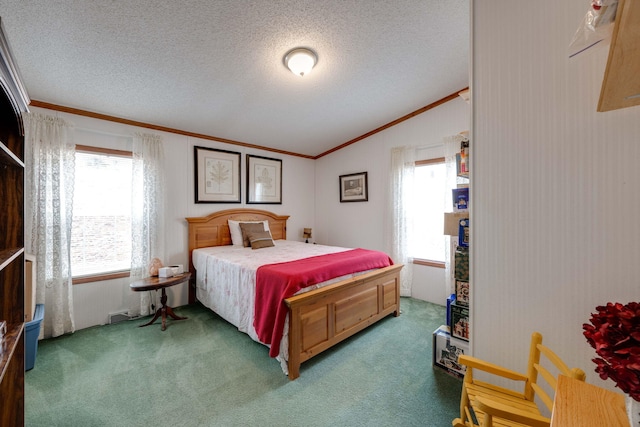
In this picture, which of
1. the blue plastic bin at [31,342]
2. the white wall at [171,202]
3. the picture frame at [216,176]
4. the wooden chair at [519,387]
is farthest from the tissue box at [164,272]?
the wooden chair at [519,387]

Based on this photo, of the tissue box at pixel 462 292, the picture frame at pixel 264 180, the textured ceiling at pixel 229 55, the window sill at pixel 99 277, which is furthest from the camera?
the picture frame at pixel 264 180

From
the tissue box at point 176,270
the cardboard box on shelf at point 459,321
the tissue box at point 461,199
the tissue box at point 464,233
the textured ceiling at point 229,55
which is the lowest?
the cardboard box on shelf at point 459,321

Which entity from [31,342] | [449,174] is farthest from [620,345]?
[31,342]

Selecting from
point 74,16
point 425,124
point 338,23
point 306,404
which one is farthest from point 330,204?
point 74,16

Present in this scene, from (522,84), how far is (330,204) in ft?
12.7

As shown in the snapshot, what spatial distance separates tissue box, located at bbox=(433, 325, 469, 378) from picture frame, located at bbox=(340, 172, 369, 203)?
8.57ft

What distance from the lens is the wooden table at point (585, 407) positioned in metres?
0.66

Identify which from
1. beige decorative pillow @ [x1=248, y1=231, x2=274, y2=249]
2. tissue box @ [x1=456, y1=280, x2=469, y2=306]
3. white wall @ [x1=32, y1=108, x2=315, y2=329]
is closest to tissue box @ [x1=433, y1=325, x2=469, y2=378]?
tissue box @ [x1=456, y1=280, x2=469, y2=306]

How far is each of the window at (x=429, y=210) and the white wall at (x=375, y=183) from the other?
20cm

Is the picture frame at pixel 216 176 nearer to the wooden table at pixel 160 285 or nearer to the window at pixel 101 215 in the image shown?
the window at pixel 101 215

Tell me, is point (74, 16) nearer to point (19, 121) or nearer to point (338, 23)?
point (19, 121)

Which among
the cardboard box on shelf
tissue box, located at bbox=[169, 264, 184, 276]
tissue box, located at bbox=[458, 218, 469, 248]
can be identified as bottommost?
the cardboard box on shelf

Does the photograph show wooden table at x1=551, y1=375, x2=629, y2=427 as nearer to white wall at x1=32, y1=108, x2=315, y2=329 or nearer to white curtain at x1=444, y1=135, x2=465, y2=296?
white curtain at x1=444, y1=135, x2=465, y2=296

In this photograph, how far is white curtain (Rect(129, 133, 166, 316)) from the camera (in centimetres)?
304
